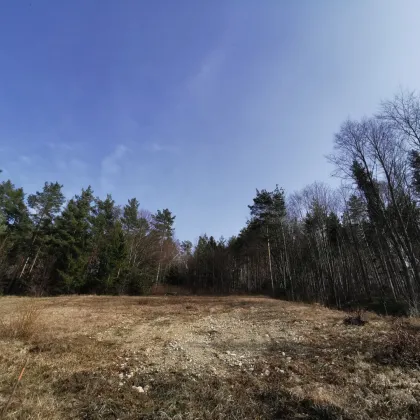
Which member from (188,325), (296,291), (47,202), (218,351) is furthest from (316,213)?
(47,202)

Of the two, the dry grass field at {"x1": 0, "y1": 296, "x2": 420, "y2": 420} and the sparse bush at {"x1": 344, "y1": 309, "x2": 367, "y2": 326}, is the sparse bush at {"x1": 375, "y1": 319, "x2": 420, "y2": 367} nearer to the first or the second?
the dry grass field at {"x1": 0, "y1": 296, "x2": 420, "y2": 420}

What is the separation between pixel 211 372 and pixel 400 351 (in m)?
4.38

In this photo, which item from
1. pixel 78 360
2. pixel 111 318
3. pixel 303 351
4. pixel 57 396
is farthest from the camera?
pixel 111 318

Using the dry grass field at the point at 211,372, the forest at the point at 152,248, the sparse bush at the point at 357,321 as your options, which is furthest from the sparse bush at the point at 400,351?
the forest at the point at 152,248

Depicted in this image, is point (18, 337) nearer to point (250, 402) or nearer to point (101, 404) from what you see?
point (101, 404)

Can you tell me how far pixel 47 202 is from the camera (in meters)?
32.0

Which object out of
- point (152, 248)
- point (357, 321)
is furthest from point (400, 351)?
point (152, 248)

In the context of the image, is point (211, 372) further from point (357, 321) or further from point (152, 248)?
point (152, 248)

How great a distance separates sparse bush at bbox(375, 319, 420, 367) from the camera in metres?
5.21

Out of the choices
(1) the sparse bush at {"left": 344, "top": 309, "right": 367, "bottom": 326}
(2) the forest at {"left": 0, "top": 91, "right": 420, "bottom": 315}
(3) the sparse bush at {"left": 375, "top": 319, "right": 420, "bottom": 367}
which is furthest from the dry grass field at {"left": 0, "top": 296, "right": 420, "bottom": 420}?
(2) the forest at {"left": 0, "top": 91, "right": 420, "bottom": 315}

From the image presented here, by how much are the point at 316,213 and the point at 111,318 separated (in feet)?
72.6

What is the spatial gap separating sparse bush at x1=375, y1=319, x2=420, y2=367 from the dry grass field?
2 centimetres

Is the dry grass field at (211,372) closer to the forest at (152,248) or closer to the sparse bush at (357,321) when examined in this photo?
the sparse bush at (357,321)

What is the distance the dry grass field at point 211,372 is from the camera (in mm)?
3668
